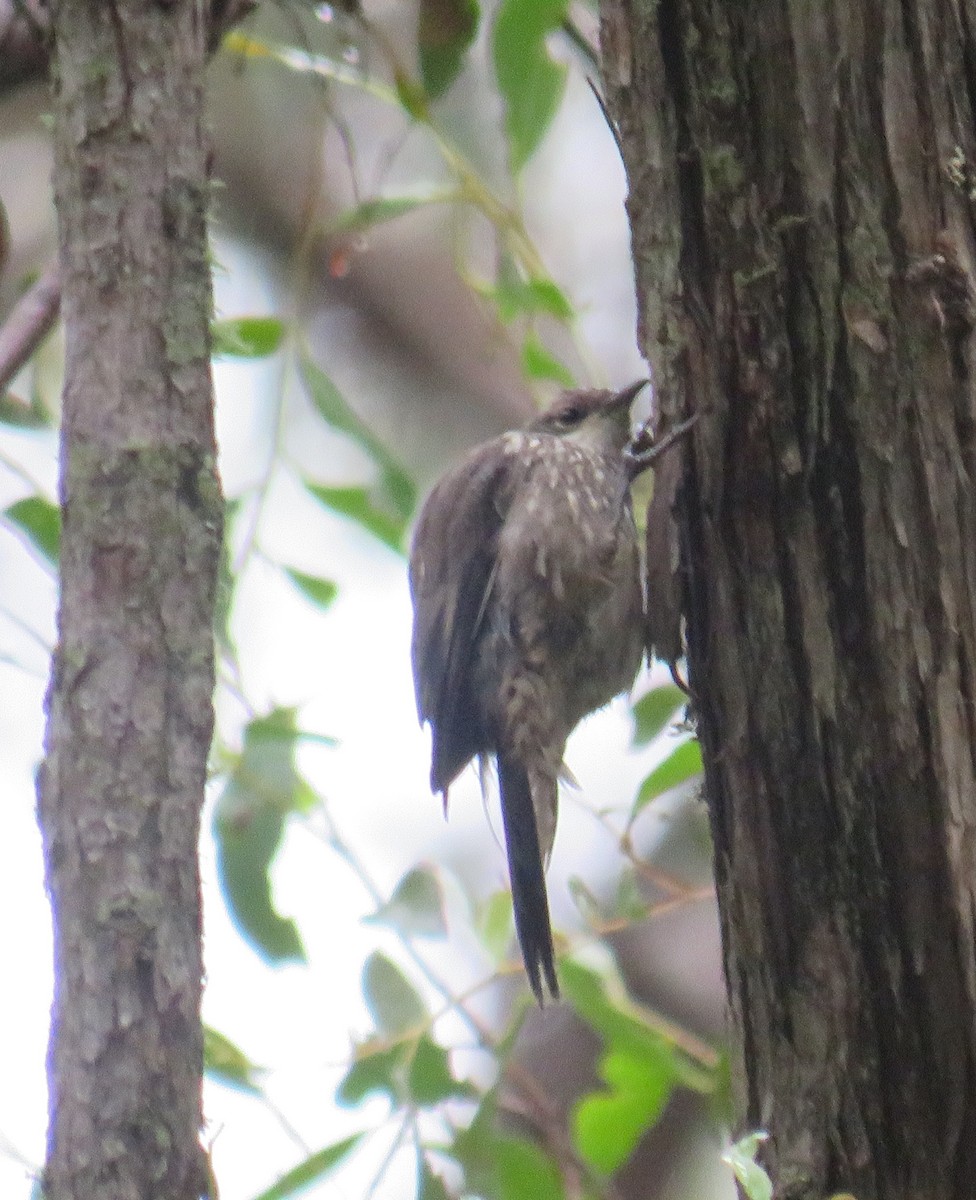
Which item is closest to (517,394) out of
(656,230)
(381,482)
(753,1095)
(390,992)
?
(381,482)

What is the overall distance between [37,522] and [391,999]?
930mm

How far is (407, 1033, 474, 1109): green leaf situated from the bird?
0.35 m

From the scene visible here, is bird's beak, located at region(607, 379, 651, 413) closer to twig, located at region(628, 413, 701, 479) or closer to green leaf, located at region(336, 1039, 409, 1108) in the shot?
twig, located at region(628, 413, 701, 479)

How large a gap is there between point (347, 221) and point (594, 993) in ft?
4.22

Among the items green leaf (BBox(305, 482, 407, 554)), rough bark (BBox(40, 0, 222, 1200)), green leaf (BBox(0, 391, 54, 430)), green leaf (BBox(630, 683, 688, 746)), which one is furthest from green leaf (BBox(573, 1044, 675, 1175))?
green leaf (BBox(0, 391, 54, 430))

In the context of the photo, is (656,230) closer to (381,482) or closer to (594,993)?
(381,482)

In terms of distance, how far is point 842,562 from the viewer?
179cm

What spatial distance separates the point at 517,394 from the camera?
15.5 feet

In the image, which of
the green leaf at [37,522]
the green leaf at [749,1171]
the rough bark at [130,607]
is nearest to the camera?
the green leaf at [749,1171]

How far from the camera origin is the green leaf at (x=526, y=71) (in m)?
2.57

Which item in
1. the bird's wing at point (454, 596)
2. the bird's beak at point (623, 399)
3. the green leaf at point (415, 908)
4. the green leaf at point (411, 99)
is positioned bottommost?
the green leaf at point (415, 908)

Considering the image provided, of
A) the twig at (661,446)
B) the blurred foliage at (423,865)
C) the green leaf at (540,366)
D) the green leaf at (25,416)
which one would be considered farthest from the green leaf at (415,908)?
the green leaf at (25,416)

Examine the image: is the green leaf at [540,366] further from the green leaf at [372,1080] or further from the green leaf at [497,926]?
the green leaf at [372,1080]

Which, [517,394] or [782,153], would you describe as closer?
[782,153]
